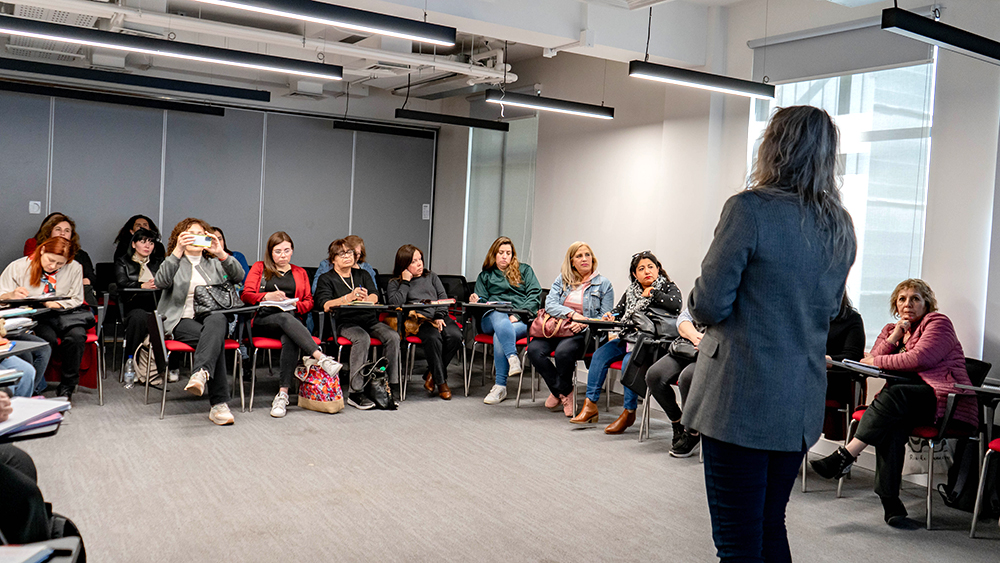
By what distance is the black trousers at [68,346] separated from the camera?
573cm

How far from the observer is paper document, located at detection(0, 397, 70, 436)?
1762 mm

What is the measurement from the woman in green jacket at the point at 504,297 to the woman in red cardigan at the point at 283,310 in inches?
58.4

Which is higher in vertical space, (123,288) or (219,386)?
(123,288)

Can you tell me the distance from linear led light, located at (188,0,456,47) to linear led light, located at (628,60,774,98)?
1.29 meters

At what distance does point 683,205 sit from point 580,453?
250 centimetres

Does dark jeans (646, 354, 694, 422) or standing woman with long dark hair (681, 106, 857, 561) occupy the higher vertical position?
standing woman with long dark hair (681, 106, 857, 561)

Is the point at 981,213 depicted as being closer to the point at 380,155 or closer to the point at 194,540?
the point at 194,540

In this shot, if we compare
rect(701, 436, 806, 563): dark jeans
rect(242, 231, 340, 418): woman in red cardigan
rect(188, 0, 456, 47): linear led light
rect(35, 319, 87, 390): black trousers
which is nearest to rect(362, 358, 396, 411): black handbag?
rect(242, 231, 340, 418): woman in red cardigan

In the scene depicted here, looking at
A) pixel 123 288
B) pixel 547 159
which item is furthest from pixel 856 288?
pixel 123 288

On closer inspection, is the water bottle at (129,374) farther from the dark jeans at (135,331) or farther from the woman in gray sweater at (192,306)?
the woman in gray sweater at (192,306)

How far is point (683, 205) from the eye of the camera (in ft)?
21.4

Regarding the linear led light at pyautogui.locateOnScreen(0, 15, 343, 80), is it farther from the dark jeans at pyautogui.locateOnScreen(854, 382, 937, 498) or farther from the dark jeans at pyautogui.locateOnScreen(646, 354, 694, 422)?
the dark jeans at pyautogui.locateOnScreen(854, 382, 937, 498)

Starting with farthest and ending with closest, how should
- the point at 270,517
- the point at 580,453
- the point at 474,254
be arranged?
the point at 474,254 < the point at 580,453 < the point at 270,517

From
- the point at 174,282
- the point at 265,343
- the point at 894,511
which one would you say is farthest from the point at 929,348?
the point at 174,282
